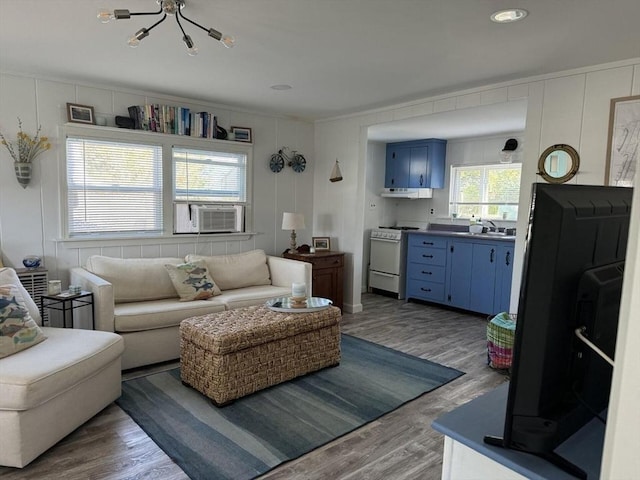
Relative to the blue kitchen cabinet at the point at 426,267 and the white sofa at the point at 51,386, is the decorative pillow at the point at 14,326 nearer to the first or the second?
the white sofa at the point at 51,386

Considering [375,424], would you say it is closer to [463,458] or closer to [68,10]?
[463,458]

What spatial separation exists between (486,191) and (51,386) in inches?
217

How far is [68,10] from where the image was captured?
2365mm

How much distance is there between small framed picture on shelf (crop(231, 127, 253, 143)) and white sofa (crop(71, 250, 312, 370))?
4.23ft

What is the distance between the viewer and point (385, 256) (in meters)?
6.23

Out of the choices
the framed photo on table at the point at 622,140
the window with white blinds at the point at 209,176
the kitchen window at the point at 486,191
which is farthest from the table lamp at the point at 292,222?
the framed photo on table at the point at 622,140

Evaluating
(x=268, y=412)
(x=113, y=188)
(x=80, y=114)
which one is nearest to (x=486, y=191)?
(x=268, y=412)

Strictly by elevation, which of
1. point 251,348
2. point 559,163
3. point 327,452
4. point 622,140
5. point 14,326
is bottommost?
point 327,452

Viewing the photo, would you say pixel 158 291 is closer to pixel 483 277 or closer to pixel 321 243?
pixel 321 243

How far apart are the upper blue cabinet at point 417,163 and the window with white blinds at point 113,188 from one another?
141 inches

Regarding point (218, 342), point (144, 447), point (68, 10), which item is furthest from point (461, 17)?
point (144, 447)

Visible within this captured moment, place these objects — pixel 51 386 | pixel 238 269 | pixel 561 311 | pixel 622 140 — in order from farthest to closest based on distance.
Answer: pixel 238 269 → pixel 622 140 → pixel 51 386 → pixel 561 311

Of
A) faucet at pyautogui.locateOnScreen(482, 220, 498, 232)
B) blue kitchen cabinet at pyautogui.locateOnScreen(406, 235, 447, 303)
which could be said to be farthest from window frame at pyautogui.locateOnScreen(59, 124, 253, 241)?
faucet at pyautogui.locateOnScreen(482, 220, 498, 232)

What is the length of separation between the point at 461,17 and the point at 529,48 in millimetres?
765
